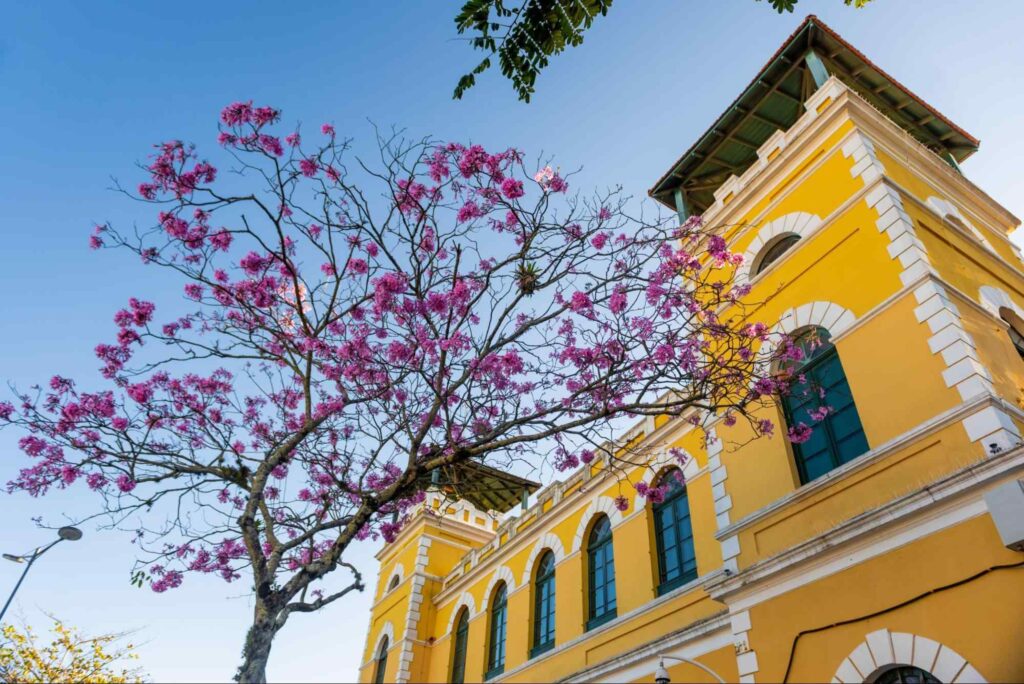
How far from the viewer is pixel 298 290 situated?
851cm

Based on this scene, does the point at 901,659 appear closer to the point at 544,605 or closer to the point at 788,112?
the point at 544,605

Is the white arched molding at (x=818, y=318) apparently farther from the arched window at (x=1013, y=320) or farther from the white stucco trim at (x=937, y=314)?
the arched window at (x=1013, y=320)

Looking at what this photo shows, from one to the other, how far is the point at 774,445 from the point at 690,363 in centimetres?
260

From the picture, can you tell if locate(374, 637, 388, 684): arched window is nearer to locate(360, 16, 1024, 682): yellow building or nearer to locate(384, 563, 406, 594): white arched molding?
locate(384, 563, 406, 594): white arched molding

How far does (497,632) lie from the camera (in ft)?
59.5

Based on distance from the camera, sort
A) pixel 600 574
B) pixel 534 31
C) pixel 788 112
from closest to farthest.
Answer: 1. pixel 534 31
2. pixel 600 574
3. pixel 788 112

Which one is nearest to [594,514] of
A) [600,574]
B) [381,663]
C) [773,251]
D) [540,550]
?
[600,574]

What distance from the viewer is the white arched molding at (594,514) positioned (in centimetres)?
1448

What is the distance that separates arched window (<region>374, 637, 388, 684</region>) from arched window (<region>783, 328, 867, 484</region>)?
61.6 feet

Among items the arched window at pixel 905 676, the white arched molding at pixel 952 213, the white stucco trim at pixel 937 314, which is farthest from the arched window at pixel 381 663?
the white arched molding at pixel 952 213

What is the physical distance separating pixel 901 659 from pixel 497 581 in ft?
43.6

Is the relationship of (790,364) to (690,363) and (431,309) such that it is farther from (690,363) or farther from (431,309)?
(431,309)

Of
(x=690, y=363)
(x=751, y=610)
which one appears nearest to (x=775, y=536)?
(x=751, y=610)

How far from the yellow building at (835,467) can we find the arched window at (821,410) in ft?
0.13
